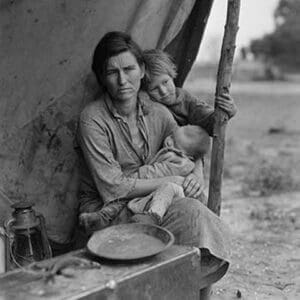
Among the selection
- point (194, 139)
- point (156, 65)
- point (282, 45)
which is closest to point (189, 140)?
point (194, 139)

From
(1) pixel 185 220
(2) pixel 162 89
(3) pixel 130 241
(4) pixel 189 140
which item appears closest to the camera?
(3) pixel 130 241

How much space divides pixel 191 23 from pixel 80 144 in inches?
48.9

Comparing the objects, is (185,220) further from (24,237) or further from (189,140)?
(24,237)

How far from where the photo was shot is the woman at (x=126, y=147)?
9.65ft

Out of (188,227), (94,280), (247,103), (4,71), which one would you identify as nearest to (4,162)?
(4,71)

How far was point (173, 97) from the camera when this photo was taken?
3.57 m

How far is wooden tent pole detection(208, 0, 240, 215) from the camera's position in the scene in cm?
327

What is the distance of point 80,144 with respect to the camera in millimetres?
3256

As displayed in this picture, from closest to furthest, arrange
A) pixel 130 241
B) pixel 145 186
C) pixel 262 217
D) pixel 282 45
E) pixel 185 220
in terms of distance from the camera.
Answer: pixel 130 241, pixel 185 220, pixel 145 186, pixel 262 217, pixel 282 45

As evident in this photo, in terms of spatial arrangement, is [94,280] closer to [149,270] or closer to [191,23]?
[149,270]

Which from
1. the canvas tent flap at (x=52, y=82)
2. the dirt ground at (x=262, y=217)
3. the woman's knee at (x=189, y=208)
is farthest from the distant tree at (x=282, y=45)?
the woman's knee at (x=189, y=208)

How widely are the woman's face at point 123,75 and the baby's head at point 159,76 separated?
0.21 m

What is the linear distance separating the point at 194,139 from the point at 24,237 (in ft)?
3.59

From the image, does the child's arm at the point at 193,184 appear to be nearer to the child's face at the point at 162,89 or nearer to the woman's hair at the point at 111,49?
the child's face at the point at 162,89
